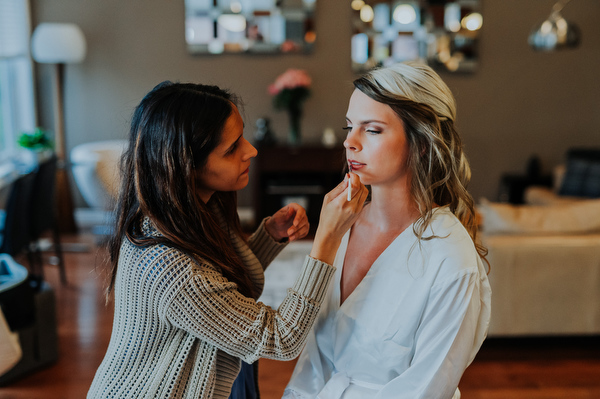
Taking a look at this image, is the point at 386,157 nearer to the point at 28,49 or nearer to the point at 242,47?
the point at 242,47

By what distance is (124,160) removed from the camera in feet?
4.16

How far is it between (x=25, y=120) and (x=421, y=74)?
5.12 m

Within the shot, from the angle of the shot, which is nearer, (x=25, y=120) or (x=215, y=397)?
(x=215, y=397)

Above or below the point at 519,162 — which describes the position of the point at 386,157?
above

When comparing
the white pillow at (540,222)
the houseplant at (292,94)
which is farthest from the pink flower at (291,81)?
the white pillow at (540,222)

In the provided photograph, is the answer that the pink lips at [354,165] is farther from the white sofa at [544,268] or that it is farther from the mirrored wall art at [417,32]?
the mirrored wall art at [417,32]

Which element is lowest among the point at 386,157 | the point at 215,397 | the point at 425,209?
the point at 215,397

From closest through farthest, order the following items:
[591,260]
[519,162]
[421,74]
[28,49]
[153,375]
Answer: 1. [153,375]
2. [421,74]
3. [591,260]
4. [28,49]
5. [519,162]

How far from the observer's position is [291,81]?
17.5 ft

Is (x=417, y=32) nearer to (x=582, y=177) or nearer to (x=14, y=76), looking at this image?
(x=582, y=177)

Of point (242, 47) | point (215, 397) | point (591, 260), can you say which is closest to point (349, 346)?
point (215, 397)

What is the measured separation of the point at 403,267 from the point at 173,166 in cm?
53

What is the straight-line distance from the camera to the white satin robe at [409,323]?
46.4 inches

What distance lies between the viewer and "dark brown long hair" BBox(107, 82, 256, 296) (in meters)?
Answer: 1.15
